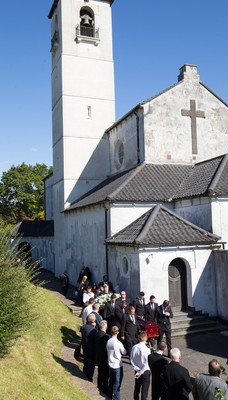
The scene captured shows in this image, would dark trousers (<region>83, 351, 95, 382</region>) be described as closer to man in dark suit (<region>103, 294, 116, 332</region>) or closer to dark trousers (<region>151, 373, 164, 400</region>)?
man in dark suit (<region>103, 294, 116, 332</region>)

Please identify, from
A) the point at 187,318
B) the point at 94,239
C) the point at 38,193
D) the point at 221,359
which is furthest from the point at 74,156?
the point at 38,193

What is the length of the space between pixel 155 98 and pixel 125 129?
10.8ft

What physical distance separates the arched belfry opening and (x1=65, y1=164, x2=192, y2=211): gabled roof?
41.7 feet

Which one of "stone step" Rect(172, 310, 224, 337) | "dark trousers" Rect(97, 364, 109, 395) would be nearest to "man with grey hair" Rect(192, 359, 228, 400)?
"dark trousers" Rect(97, 364, 109, 395)

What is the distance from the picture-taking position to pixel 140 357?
8.23m

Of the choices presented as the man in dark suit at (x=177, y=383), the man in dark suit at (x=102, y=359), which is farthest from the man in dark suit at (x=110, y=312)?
the man in dark suit at (x=177, y=383)

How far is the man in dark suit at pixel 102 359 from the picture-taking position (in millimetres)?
9047

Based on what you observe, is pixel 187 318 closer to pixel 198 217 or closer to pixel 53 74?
pixel 198 217

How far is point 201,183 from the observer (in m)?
18.2

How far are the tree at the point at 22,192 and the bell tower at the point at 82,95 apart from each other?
35751 millimetres

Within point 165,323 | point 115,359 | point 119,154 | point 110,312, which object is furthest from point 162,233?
point 119,154

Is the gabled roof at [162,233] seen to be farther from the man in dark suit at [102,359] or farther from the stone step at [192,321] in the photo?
the man in dark suit at [102,359]

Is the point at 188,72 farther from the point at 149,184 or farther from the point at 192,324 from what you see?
the point at 192,324

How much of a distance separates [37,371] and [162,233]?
26.7 feet
